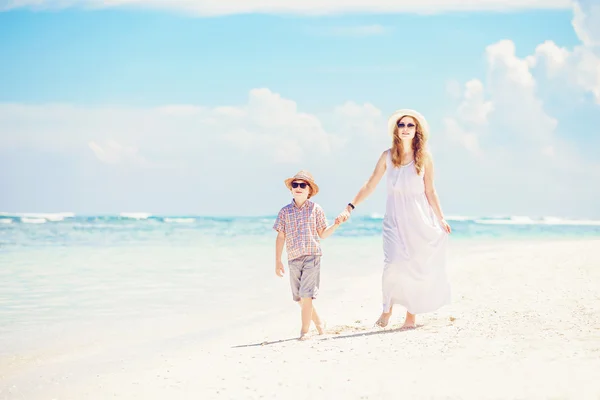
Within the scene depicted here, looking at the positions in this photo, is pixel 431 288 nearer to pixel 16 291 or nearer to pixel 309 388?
pixel 309 388

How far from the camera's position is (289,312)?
8.34 meters

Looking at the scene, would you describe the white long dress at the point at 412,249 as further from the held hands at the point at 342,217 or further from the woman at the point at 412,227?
the held hands at the point at 342,217

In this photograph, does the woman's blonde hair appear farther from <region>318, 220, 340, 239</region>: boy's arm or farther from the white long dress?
<region>318, 220, 340, 239</region>: boy's arm

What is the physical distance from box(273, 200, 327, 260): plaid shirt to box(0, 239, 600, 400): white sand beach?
90cm

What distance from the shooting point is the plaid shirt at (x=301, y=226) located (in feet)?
20.3

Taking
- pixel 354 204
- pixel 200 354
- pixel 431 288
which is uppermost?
pixel 354 204

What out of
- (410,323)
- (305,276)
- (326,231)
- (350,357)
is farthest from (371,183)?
(350,357)

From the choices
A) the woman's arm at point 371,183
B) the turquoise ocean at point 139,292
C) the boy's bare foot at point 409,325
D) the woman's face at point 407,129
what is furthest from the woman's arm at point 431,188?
the turquoise ocean at point 139,292

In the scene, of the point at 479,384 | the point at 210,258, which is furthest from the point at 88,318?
the point at 210,258

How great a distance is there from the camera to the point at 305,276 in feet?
20.4

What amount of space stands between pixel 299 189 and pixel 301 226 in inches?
14.8

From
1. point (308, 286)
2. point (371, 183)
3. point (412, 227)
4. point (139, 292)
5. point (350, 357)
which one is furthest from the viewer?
point (139, 292)

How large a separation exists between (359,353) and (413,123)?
246 cm

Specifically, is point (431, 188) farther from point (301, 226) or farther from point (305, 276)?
point (305, 276)
